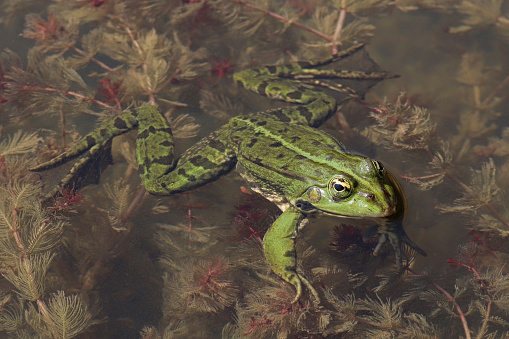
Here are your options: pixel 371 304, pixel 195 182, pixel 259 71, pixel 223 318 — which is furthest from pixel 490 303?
pixel 259 71

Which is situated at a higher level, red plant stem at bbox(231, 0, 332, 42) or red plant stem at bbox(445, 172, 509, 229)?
red plant stem at bbox(231, 0, 332, 42)

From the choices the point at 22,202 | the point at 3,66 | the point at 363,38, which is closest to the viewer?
the point at 22,202

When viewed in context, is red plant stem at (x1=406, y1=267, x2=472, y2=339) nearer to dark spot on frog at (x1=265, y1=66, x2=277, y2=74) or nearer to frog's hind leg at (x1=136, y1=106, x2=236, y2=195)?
frog's hind leg at (x1=136, y1=106, x2=236, y2=195)

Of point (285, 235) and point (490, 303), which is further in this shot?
point (285, 235)

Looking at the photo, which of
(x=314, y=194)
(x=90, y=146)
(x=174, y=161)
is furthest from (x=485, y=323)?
(x=90, y=146)

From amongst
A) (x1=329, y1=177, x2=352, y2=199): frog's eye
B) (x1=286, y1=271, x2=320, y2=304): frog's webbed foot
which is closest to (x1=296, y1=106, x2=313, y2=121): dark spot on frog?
(x1=329, y1=177, x2=352, y2=199): frog's eye

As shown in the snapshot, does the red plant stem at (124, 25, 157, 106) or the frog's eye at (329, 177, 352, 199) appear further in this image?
the red plant stem at (124, 25, 157, 106)

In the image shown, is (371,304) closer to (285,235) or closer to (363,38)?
(285,235)
